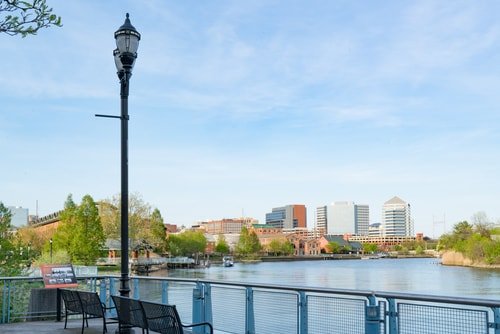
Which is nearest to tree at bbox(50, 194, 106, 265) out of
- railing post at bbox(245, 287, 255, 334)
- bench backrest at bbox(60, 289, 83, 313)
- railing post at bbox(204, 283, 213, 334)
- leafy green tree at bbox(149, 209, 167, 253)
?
leafy green tree at bbox(149, 209, 167, 253)

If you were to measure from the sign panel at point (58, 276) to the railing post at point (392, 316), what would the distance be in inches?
346

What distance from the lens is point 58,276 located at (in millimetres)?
14484

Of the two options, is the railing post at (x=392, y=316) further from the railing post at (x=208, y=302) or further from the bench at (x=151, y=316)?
the railing post at (x=208, y=302)

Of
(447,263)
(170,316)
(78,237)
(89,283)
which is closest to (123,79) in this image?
(170,316)

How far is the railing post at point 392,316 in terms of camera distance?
805 centimetres

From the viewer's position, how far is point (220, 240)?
196m

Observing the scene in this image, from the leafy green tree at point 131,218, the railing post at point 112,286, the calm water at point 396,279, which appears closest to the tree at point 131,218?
the leafy green tree at point 131,218

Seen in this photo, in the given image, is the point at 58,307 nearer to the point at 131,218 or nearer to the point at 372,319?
the point at 372,319

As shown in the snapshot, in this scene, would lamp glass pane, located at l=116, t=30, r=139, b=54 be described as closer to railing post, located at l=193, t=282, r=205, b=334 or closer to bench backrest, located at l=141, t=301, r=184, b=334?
bench backrest, located at l=141, t=301, r=184, b=334

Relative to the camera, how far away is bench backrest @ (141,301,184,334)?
853 cm

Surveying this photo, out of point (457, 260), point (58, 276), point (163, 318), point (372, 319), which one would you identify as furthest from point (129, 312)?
point (457, 260)

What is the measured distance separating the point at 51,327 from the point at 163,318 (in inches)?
225

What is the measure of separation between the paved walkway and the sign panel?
897mm

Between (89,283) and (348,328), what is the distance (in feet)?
31.9
